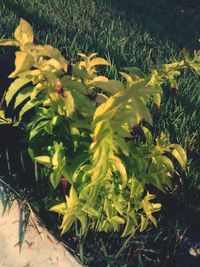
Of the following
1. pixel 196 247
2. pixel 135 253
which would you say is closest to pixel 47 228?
pixel 135 253

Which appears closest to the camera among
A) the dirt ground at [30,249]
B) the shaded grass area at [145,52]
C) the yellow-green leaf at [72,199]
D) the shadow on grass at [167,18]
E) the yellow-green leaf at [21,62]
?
the yellow-green leaf at [21,62]

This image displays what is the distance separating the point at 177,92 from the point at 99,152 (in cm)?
158

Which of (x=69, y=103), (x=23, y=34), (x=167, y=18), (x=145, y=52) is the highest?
(x=23, y=34)

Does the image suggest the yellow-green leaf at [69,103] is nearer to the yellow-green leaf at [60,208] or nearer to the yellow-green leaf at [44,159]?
the yellow-green leaf at [44,159]

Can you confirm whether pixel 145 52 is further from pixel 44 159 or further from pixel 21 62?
pixel 21 62

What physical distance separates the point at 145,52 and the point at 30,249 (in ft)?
7.30

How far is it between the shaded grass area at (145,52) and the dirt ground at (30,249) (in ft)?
0.29

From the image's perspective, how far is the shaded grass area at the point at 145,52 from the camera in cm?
214

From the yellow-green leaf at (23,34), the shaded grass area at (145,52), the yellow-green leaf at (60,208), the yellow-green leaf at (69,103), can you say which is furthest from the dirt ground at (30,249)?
the yellow-green leaf at (23,34)

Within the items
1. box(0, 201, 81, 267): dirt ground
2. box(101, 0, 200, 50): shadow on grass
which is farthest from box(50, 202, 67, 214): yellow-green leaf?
box(101, 0, 200, 50): shadow on grass

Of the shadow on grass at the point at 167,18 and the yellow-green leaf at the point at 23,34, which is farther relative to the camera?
the shadow on grass at the point at 167,18

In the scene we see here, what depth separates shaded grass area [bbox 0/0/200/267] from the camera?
7.01ft

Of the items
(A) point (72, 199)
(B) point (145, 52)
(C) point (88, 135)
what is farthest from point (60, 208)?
(B) point (145, 52)

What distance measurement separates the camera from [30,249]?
6.60 ft
